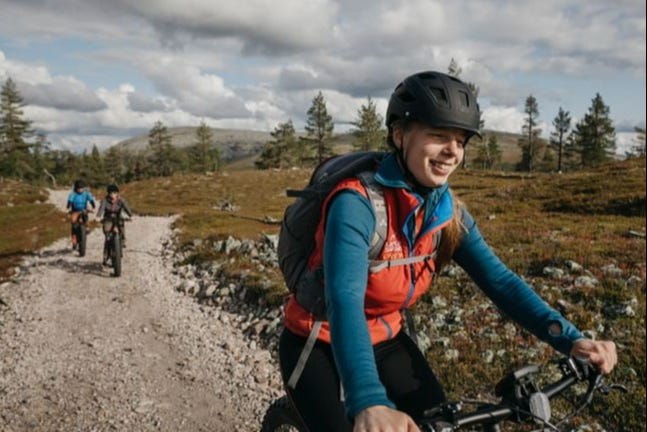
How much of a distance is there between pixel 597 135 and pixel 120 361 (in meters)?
90.6

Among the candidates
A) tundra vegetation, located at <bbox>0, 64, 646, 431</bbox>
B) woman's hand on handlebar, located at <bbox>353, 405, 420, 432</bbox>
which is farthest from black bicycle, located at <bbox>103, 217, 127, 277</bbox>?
woman's hand on handlebar, located at <bbox>353, 405, 420, 432</bbox>

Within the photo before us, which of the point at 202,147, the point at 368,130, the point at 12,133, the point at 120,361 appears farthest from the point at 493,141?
the point at 120,361

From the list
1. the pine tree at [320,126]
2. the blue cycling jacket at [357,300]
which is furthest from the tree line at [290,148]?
the blue cycling jacket at [357,300]

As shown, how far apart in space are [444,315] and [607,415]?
358 centimetres

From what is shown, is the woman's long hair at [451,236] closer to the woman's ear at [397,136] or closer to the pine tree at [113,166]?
the woman's ear at [397,136]

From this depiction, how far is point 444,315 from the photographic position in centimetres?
1022

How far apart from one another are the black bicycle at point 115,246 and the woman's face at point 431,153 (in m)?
14.6

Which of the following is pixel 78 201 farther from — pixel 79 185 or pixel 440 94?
pixel 440 94

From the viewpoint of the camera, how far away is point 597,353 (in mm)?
3135

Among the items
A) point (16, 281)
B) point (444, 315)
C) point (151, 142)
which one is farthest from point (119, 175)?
point (444, 315)

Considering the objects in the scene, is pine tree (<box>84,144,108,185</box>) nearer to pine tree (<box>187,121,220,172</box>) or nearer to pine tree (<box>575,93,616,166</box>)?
pine tree (<box>187,121,220,172</box>)

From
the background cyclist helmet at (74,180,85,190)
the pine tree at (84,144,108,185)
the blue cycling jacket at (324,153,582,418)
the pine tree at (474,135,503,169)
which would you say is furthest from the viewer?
the pine tree at (84,144,108,185)

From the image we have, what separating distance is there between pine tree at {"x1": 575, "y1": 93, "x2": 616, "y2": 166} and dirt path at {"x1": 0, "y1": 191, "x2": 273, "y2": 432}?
84513mm

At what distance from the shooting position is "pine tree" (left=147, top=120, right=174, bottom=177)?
11619cm
